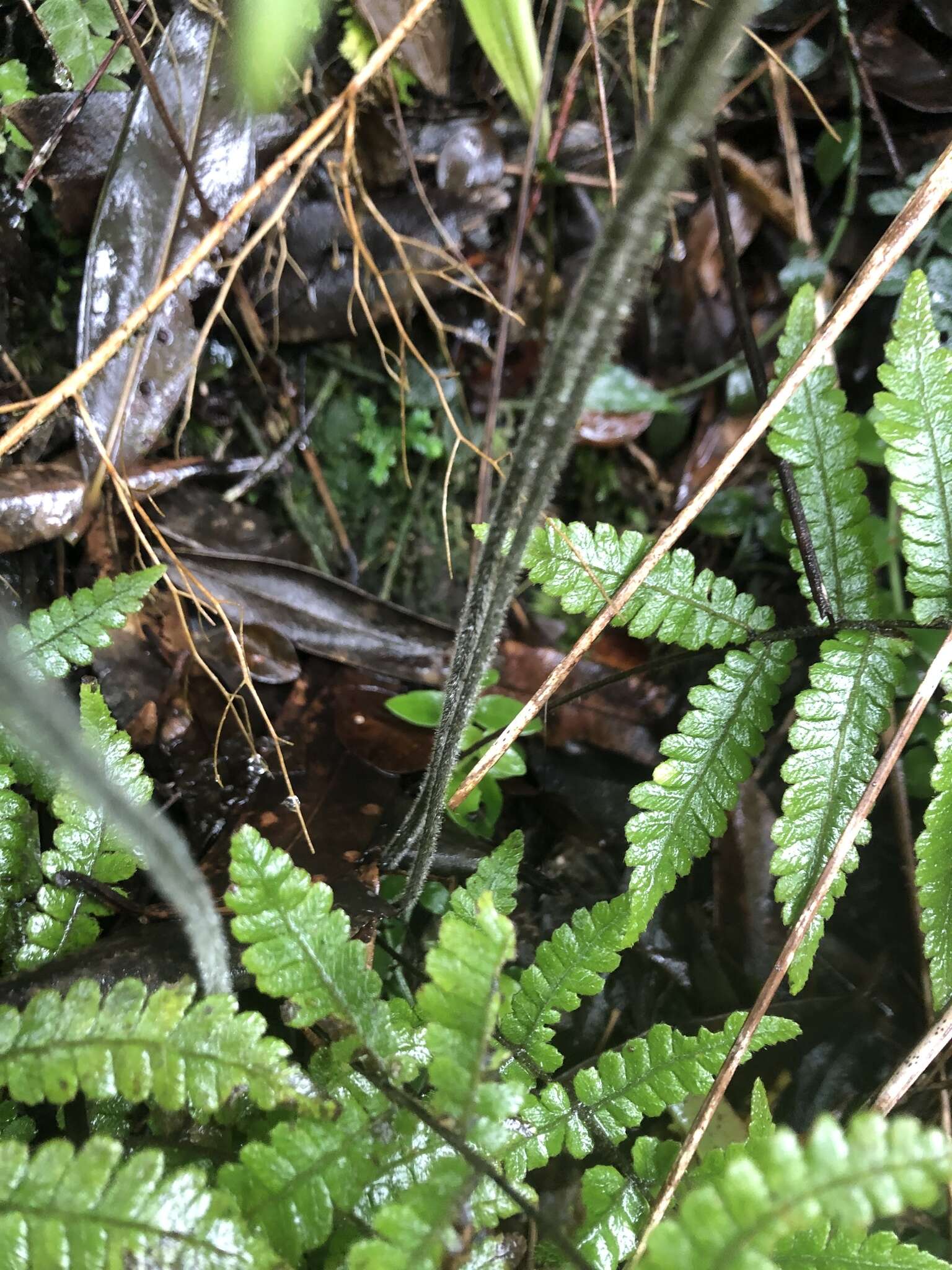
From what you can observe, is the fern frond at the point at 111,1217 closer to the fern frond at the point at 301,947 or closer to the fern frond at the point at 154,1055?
the fern frond at the point at 154,1055

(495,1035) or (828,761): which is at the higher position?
(828,761)

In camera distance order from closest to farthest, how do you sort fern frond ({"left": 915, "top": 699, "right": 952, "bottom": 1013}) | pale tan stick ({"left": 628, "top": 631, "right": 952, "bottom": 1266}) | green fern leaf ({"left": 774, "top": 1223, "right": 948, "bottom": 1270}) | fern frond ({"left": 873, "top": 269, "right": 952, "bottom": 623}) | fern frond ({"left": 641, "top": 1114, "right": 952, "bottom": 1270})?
fern frond ({"left": 641, "top": 1114, "right": 952, "bottom": 1270}) < green fern leaf ({"left": 774, "top": 1223, "right": 948, "bottom": 1270}) < pale tan stick ({"left": 628, "top": 631, "right": 952, "bottom": 1266}) < fern frond ({"left": 915, "top": 699, "right": 952, "bottom": 1013}) < fern frond ({"left": 873, "top": 269, "right": 952, "bottom": 623})

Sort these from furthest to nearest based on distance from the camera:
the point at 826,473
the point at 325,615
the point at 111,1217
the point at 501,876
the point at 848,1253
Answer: the point at 325,615, the point at 826,473, the point at 501,876, the point at 848,1253, the point at 111,1217

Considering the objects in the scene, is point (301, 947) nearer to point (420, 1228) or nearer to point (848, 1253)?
point (420, 1228)

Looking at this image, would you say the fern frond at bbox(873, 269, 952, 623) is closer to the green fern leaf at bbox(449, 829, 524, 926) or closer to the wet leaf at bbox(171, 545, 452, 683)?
the green fern leaf at bbox(449, 829, 524, 926)

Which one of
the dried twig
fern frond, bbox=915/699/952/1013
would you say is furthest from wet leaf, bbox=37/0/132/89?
fern frond, bbox=915/699/952/1013

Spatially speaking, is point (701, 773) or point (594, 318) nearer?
point (594, 318)

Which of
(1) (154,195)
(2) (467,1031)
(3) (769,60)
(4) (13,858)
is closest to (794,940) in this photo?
(2) (467,1031)
